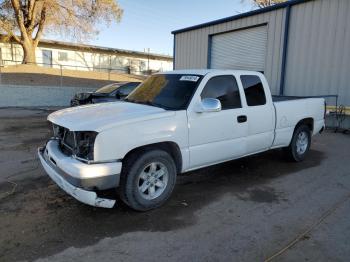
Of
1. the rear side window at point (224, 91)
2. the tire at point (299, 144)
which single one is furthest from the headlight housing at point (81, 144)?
the tire at point (299, 144)

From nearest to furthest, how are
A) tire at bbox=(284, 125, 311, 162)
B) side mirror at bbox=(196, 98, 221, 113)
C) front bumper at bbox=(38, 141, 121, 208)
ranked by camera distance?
front bumper at bbox=(38, 141, 121, 208), side mirror at bbox=(196, 98, 221, 113), tire at bbox=(284, 125, 311, 162)

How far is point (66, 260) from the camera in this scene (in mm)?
2834

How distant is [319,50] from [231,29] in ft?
14.3

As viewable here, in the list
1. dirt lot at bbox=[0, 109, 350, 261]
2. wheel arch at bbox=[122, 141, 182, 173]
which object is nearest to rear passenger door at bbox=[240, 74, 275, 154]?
dirt lot at bbox=[0, 109, 350, 261]

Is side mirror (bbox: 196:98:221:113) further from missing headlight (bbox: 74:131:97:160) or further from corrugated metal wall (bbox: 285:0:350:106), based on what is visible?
corrugated metal wall (bbox: 285:0:350:106)

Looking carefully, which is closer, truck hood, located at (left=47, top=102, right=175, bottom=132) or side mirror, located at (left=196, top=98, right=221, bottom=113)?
truck hood, located at (left=47, top=102, right=175, bottom=132)

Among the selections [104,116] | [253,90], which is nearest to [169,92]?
[104,116]

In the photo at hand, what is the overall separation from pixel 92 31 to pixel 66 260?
26359mm

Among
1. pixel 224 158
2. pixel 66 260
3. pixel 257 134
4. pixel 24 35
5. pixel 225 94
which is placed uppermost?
pixel 24 35

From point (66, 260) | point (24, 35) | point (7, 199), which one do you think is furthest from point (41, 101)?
point (66, 260)

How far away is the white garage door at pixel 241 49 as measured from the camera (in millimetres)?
12859

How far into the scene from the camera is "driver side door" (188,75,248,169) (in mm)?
4176

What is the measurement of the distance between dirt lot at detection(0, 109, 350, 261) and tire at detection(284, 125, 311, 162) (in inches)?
22.4

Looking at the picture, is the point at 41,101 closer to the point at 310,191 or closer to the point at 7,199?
the point at 7,199
